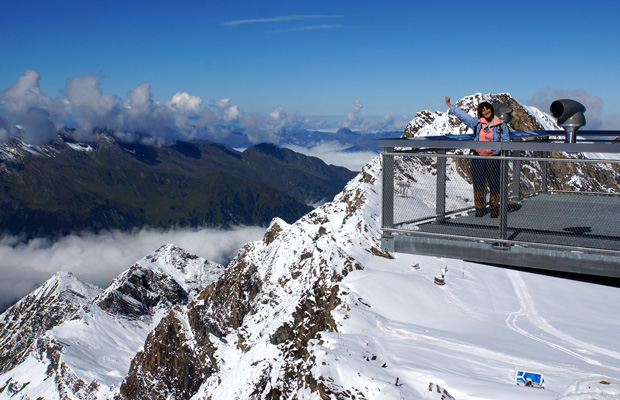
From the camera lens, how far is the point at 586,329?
82.3 ft

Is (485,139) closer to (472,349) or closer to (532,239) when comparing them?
(532,239)

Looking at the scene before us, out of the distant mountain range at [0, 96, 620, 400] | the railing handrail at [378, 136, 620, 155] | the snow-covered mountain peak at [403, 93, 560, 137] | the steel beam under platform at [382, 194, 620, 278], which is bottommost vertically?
the distant mountain range at [0, 96, 620, 400]

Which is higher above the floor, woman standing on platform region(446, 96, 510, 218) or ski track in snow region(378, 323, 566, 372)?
woman standing on platform region(446, 96, 510, 218)

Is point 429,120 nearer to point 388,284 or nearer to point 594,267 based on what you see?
point 388,284

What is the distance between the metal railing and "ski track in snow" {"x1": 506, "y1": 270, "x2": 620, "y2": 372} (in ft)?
32.9

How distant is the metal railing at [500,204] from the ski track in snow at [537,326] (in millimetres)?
10013

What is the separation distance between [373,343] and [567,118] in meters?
18.2

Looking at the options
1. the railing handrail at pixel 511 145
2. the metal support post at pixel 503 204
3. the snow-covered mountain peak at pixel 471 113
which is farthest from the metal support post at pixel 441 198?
the snow-covered mountain peak at pixel 471 113

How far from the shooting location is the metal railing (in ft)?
31.8

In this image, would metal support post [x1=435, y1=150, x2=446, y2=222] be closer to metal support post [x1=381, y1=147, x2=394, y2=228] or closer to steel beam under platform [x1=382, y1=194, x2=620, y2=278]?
steel beam under platform [x1=382, y1=194, x2=620, y2=278]

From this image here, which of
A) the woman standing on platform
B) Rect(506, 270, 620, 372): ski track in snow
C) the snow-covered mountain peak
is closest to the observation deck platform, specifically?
the woman standing on platform

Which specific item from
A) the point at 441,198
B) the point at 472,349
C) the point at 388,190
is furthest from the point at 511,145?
the point at 472,349

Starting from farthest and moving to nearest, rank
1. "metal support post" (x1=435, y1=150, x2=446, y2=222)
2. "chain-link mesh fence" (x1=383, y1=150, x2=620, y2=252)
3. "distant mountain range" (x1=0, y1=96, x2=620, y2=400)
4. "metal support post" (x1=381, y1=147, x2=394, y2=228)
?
"distant mountain range" (x1=0, y1=96, x2=620, y2=400), "metal support post" (x1=435, y1=150, x2=446, y2=222), "metal support post" (x1=381, y1=147, x2=394, y2=228), "chain-link mesh fence" (x1=383, y1=150, x2=620, y2=252)

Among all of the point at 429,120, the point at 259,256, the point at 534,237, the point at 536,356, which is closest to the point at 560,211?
the point at 534,237
